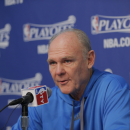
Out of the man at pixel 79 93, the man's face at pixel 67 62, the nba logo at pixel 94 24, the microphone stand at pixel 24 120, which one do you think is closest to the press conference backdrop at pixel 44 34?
the nba logo at pixel 94 24

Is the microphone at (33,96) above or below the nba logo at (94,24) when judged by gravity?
below

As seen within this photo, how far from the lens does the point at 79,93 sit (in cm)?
137

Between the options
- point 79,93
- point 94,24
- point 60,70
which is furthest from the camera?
point 94,24

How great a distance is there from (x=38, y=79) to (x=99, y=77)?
1.27 m

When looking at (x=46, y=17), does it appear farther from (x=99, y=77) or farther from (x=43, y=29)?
(x=99, y=77)

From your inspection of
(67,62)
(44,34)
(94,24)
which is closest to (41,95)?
(67,62)

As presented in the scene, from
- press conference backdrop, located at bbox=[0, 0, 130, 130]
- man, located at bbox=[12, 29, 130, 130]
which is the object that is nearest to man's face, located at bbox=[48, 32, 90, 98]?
man, located at bbox=[12, 29, 130, 130]

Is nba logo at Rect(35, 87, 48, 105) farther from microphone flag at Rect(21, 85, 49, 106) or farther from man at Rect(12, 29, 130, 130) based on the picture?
man at Rect(12, 29, 130, 130)

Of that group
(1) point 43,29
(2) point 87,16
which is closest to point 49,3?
(1) point 43,29

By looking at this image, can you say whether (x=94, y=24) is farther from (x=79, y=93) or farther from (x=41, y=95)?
(x=41, y=95)

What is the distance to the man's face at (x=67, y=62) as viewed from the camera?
1.19 metres

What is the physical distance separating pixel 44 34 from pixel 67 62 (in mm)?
1322

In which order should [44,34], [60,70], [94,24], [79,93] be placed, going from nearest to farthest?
[60,70], [79,93], [94,24], [44,34]

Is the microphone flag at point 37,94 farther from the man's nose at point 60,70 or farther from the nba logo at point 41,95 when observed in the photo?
the man's nose at point 60,70
